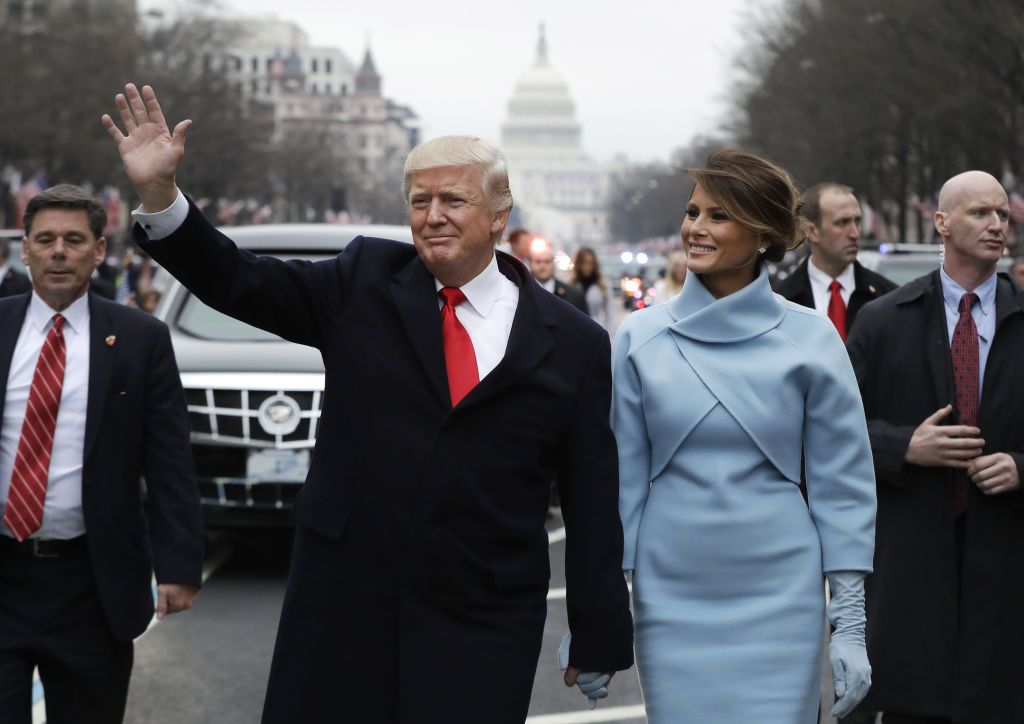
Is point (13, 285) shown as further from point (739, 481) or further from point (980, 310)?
point (739, 481)

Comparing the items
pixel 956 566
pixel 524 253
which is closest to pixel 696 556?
pixel 956 566

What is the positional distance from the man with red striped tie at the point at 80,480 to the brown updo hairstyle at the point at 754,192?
1844 mm

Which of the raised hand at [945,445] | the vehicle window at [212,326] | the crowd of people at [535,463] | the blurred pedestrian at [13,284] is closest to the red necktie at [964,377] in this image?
the raised hand at [945,445]

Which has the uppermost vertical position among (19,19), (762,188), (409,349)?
(19,19)

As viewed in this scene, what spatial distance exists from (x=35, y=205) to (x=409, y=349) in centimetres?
178

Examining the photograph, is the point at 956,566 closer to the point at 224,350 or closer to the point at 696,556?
the point at 696,556

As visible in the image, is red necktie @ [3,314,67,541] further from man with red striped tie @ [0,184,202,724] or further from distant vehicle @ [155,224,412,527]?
distant vehicle @ [155,224,412,527]

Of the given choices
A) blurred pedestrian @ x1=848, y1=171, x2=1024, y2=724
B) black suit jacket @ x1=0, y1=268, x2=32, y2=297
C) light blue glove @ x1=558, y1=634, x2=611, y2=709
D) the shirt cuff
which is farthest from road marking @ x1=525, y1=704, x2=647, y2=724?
black suit jacket @ x1=0, y1=268, x2=32, y2=297

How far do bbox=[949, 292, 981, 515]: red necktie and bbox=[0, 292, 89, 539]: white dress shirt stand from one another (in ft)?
8.34

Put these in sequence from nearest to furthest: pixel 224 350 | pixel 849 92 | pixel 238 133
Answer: pixel 224 350 < pixel 849 92 < pixel 238 133

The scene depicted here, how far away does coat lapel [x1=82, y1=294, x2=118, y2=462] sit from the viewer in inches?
209

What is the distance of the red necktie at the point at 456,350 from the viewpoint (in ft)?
13.8

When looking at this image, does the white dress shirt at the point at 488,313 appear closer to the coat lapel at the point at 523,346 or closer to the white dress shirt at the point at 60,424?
the coat lapel at the point at 523,346

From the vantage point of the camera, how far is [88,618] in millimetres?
5219
